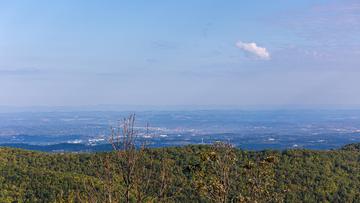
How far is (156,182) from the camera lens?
47.2 ft

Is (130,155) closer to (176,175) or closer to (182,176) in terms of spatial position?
(182,176)

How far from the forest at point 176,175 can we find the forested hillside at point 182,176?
3 cm

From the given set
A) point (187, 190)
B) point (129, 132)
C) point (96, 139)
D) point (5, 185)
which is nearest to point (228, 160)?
point (129, 132)

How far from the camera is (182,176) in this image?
58938mm

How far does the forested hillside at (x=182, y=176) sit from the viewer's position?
44.9 ft

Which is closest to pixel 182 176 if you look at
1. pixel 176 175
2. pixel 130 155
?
pixel 176 175

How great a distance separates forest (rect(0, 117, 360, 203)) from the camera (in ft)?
44.1

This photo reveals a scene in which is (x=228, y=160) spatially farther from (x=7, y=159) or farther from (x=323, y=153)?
(x=323, y=153)

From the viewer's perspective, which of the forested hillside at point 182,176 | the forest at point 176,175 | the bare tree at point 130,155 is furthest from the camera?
the forested hillside at point 182,176

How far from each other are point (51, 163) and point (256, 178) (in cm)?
5488

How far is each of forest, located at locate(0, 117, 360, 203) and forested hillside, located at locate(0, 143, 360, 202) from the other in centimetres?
3

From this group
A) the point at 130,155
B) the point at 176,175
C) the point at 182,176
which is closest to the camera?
the point at 130,155

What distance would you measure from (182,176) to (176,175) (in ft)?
3.18

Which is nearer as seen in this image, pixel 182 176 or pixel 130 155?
pixel 130 155
